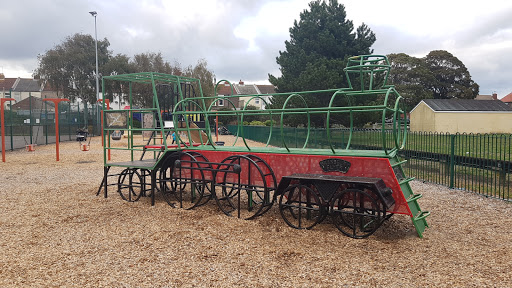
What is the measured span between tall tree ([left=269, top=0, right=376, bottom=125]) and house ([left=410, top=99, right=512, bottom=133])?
1744 cm

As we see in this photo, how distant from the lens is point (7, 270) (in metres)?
4.14

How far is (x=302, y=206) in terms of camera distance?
5352 mm

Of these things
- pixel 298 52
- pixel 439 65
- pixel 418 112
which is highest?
pixel 439 65

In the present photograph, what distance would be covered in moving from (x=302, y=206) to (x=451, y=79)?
5587 cm

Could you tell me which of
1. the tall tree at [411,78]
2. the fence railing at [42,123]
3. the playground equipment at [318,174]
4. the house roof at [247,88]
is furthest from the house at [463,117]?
the playground equipment at [318,174]

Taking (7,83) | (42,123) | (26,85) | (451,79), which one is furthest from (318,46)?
(7,83)

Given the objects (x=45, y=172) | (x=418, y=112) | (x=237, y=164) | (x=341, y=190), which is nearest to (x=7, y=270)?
(x=237, y=164)

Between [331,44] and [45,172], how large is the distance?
16939 millimetres

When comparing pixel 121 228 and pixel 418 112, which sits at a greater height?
pixel 418 112

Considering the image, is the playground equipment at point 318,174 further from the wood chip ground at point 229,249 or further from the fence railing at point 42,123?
the fence railing at point 42,123

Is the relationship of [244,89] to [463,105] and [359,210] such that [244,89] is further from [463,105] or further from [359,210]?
[359,210]

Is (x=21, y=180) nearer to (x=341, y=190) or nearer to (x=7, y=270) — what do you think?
(x=7, y=270)

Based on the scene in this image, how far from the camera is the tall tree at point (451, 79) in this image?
5247 cm

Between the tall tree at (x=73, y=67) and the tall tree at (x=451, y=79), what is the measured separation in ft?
145
